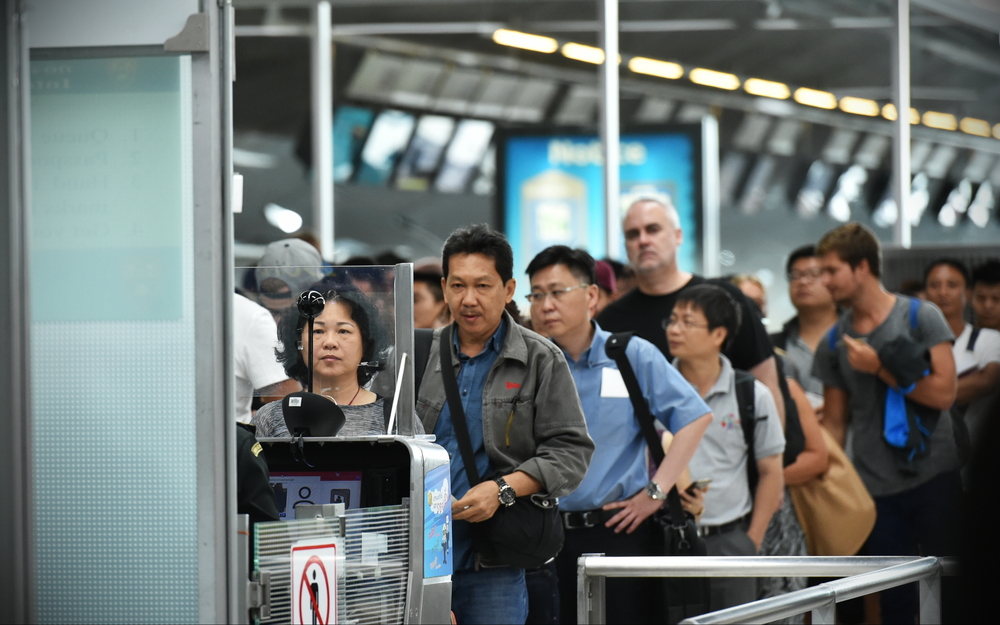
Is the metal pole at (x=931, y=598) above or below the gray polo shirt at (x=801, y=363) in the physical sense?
below

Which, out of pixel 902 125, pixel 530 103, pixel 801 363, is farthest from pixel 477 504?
pixel 530 103

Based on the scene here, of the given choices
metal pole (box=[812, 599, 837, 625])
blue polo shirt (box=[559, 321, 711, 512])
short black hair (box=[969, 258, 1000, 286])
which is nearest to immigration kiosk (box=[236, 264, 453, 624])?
metal pole (box=[812, 599, 837, 625])

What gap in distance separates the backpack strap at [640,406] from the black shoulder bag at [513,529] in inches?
31.5

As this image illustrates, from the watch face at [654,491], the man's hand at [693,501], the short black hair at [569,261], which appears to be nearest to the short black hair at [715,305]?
the short black hair at [569,261]

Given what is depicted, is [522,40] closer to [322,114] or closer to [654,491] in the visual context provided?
[322,114]

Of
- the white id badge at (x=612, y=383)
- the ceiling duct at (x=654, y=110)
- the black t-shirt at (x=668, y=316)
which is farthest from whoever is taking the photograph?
the ceiling duct at (x=654, y=110)

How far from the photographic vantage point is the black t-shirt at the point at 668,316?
523 centimetres

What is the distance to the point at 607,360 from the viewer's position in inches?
181

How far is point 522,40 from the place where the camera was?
9.59 metres

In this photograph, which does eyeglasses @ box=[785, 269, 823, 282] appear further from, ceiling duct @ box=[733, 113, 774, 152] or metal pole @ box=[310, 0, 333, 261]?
metal pole @ box=[310, 0, 333, 261]

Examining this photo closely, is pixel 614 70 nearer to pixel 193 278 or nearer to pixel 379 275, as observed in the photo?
pixel 379 275

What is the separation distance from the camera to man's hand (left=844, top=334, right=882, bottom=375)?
541 cm

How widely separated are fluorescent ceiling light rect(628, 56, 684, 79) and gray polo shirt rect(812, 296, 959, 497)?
155 inches

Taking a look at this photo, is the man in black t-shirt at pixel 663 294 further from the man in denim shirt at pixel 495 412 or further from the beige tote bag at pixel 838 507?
the man in denim shirt at pixel 495 412
